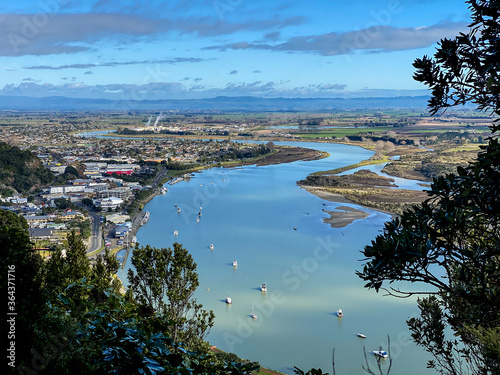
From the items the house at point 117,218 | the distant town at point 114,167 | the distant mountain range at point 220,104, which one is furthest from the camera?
the distant mountain range at point 220,104

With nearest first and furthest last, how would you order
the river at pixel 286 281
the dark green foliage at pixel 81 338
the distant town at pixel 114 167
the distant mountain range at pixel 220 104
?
1. the dark green foliage at pixel 81 338
2. the river at pixel 286 281
3. the distant town at pixel 114 167
4. the distant mountain range at pixel 220 104

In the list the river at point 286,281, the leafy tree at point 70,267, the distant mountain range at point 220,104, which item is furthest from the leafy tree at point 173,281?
the distant mountain range at point 220,104

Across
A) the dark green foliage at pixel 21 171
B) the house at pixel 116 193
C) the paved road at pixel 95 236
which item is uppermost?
the dark green foliage at pixel 21 171

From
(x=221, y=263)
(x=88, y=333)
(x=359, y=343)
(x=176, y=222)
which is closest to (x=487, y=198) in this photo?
(x=88, y=333)

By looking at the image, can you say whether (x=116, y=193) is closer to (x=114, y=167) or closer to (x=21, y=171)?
(x=21, y=171)

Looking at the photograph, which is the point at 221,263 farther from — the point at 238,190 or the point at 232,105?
the point at 232,105

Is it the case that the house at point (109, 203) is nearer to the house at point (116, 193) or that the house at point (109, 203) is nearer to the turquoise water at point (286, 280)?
the house at point (116, 193)
